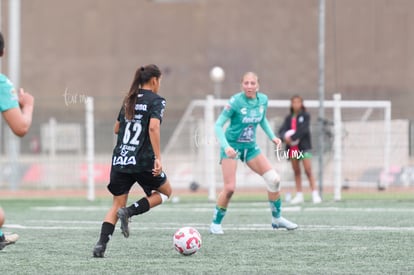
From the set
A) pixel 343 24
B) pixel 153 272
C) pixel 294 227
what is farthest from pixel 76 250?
pixel 343 24

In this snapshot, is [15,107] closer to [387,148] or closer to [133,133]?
[133,133]

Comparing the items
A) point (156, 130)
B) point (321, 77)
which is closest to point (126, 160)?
point (156, 130)

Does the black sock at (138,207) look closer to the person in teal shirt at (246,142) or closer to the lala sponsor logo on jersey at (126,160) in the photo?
the lala sponsor logo on jersey at (126,160)

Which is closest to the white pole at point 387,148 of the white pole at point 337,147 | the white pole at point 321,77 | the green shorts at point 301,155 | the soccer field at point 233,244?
the white pole at point 337,147

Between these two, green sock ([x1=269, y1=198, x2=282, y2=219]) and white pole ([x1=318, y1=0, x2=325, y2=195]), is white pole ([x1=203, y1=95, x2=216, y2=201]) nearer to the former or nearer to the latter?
white pole ([x1=318, y1=0, x2=325, y2=195])

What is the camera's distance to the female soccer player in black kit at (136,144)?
9406mm

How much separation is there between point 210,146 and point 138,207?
10.7 meters

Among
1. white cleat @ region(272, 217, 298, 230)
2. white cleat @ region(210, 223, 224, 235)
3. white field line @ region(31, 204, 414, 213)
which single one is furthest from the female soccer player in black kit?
white field line @ region(31, 204, 414, 213)

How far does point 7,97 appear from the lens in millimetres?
8555

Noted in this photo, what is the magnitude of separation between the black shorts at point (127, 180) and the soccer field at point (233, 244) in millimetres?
605

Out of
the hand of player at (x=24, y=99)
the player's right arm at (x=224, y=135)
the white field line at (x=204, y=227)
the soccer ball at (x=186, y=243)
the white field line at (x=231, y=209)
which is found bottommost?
the white field line at (x=231, y=209)

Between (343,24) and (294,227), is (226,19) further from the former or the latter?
(294,227)

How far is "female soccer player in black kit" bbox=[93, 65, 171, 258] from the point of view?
9406mm

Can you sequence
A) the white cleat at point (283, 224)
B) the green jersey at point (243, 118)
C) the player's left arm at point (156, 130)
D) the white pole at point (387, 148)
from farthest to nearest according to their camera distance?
1. the white pole at point (387, 148)
2. the green jersey at point (243, 118)
3. the white cleat at point (283, 224)
4. the player's left arm at point (156, 130)
